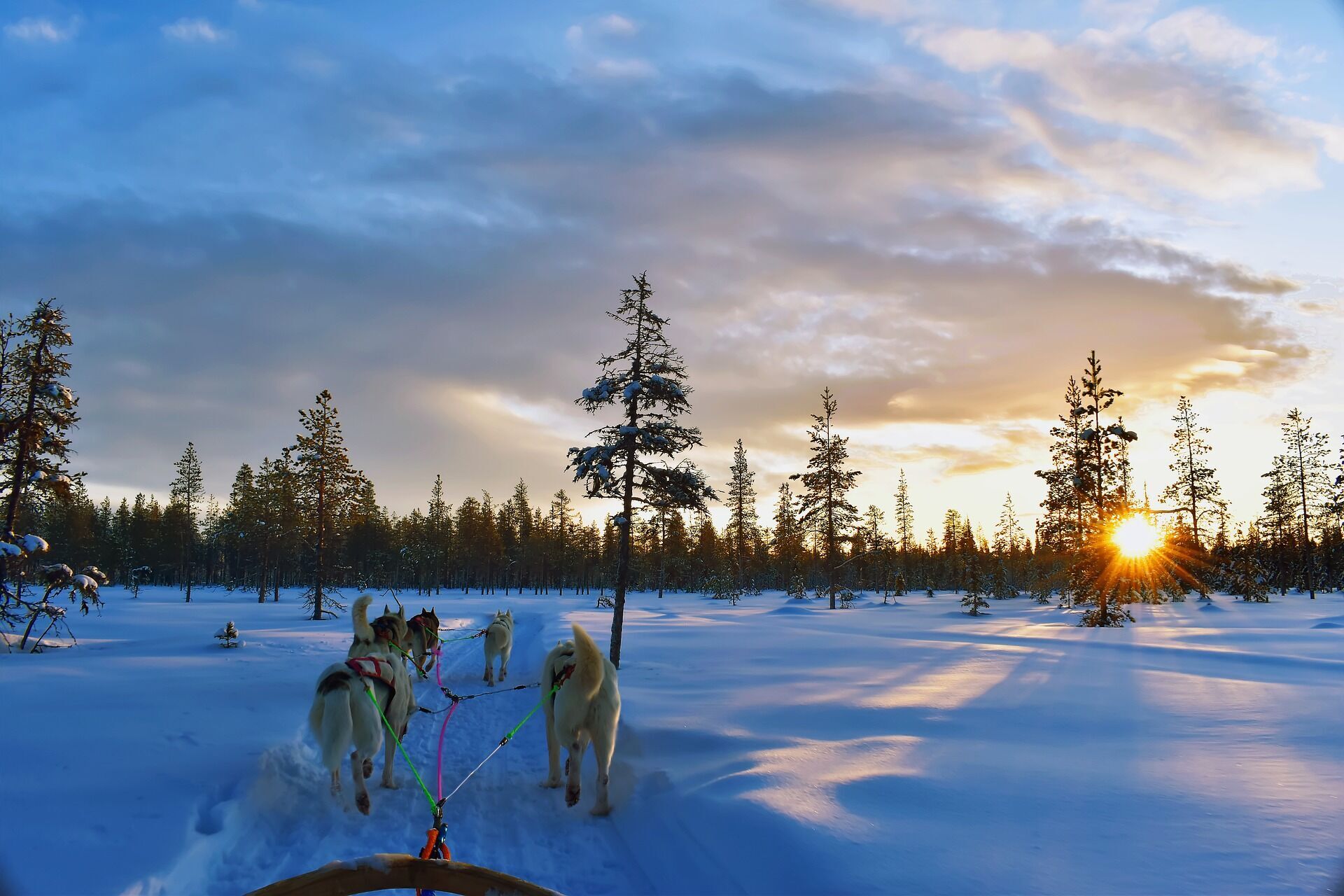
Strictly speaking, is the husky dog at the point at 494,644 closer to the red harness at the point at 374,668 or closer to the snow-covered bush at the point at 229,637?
the red harness at the point at 374,668

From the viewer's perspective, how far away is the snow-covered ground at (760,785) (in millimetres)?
4117

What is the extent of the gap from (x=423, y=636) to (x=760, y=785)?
10.00 meters

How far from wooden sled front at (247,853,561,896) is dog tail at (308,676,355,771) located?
492 cm

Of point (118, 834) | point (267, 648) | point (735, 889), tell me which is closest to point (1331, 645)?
point (735, 889)

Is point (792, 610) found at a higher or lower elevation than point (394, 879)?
lower

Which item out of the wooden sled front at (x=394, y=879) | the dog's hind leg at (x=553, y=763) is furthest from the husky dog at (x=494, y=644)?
the wooden sled front at (x=394, y=879)

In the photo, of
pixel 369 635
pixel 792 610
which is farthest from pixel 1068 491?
pixel 369 635

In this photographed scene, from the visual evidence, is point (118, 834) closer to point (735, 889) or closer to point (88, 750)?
point (88, 750)

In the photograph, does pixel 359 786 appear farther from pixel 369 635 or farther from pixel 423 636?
pixel 423 636

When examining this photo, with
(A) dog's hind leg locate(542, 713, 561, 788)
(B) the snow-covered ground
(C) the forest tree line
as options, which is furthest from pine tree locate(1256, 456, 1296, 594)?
(A) dog's hind leg locate(542, 713, 561, 788)

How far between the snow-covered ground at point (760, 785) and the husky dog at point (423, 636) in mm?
1450

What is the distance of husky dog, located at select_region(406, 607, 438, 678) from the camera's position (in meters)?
13.1

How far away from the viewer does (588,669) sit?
20.1 feet

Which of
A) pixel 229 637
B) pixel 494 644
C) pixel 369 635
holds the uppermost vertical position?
pixel 369 635
